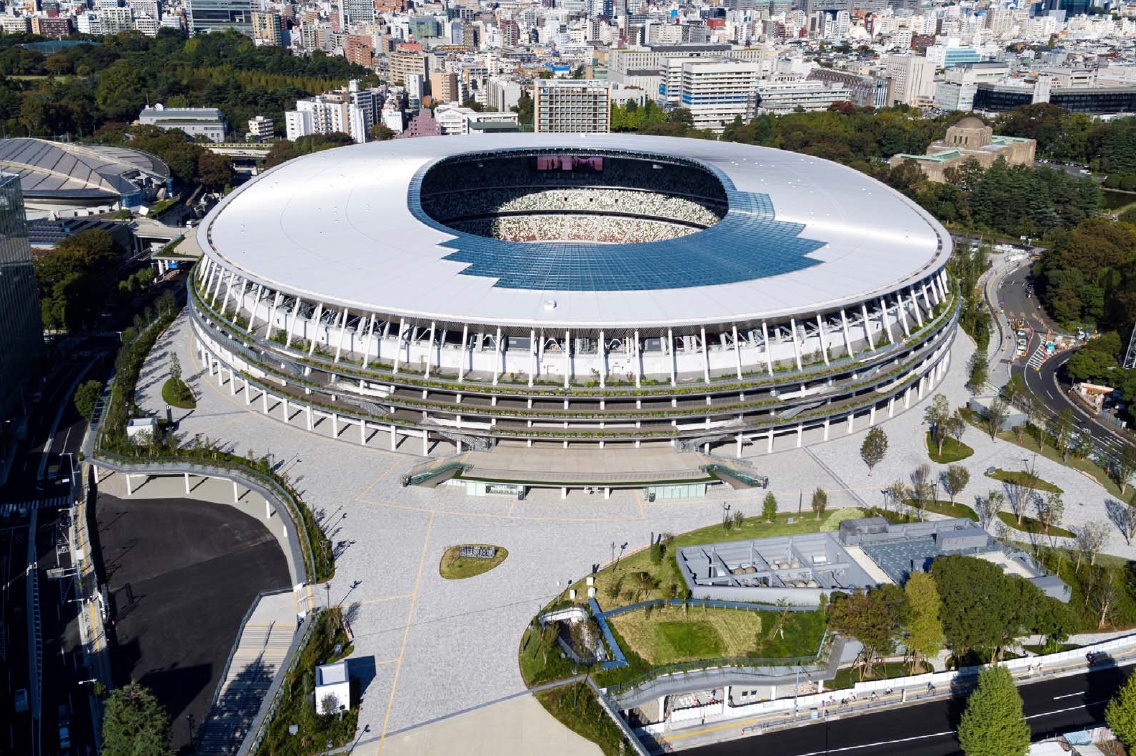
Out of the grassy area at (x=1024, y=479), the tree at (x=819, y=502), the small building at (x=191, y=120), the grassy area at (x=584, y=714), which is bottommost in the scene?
the grassy area at (x=584, y=714)

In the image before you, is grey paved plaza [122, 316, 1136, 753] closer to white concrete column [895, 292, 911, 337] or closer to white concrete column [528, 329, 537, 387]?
white concrete column [895, 292, 911, 337]

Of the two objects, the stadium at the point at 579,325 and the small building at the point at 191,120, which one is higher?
the small building at the point at 191,120

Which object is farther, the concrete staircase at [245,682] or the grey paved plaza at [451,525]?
the grey paved plaza at [451,525]

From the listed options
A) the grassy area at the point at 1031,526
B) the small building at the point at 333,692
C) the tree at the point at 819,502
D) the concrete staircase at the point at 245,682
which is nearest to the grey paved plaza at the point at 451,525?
the small building at the point at 333,692

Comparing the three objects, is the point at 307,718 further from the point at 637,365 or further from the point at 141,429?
the point at 141,429

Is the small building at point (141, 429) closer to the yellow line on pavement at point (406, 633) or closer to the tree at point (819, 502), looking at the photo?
the yellow line on pavement at point (406, 633)

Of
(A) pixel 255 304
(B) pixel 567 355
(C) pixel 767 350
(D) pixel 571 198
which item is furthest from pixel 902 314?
(D) pixel 571 198

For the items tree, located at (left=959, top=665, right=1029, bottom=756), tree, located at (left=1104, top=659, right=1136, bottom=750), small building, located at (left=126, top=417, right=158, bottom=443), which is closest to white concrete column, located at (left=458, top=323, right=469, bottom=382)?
small building, located at (left=126, top=417, right=158, bottom=443)
